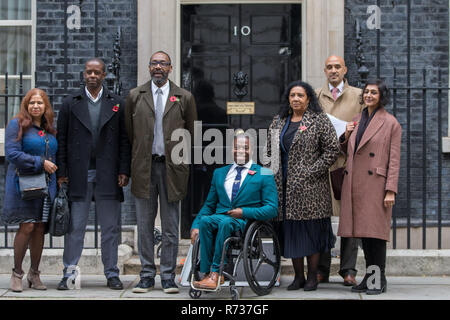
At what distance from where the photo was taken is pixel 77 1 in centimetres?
878

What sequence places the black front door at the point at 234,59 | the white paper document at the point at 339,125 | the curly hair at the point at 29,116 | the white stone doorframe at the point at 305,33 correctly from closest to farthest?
the curly hair at the point at 29,116 < the white paper document at the point at 339,125 < the white stone doorframe at the point at 305,33 < the black front door at the point at 234,59

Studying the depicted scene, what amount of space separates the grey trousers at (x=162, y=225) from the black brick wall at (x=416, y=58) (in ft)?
9.41

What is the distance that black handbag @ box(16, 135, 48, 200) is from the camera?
6.64m

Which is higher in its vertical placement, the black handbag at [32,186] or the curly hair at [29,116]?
the curly hair at [29,116]

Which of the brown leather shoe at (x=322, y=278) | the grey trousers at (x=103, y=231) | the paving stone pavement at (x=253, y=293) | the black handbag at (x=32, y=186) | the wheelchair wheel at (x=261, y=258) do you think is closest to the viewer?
the wheelchair wheel at (x=261, y=258)

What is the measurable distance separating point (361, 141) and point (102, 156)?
2.26m

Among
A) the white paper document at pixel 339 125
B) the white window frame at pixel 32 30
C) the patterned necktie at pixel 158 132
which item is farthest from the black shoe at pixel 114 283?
the white window frame at pixel 32 30

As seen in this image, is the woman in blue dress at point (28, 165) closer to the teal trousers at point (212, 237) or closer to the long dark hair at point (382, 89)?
the teal trousers at point (212, 237)

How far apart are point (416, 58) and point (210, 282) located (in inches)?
153

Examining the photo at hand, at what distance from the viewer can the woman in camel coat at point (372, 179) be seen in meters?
6.54

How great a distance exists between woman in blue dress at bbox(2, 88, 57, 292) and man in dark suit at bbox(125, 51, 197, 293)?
2.41 ft


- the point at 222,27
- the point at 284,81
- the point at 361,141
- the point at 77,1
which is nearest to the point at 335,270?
the point at 361,141

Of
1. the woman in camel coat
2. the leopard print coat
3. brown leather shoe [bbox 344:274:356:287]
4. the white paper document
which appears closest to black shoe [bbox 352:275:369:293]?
the woman in camel coat
